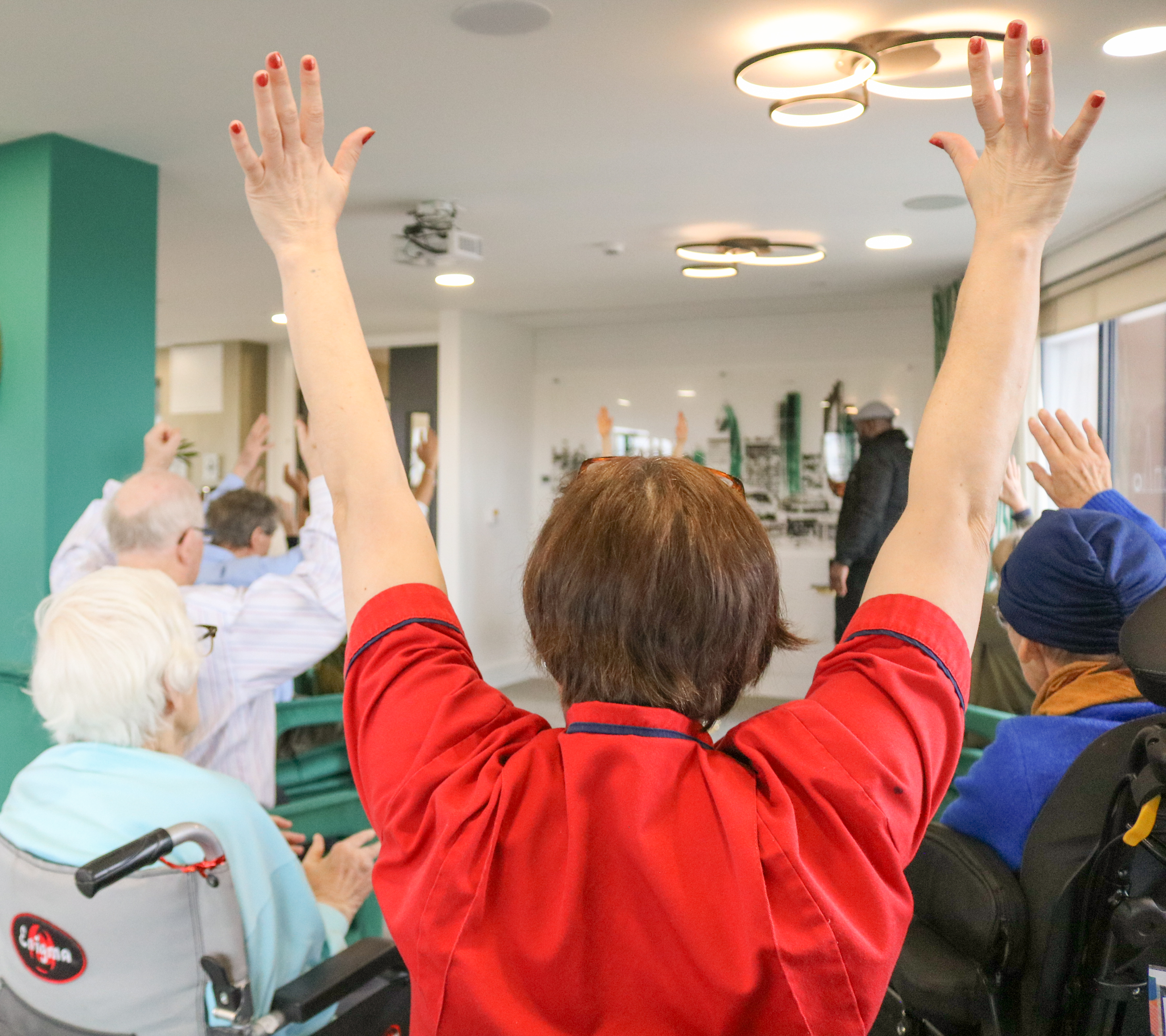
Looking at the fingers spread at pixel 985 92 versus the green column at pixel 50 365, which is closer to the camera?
the fingers spread at pixel 985 92

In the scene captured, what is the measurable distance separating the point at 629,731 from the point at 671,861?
0.09 metres

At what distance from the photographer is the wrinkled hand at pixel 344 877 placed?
78.5 inches

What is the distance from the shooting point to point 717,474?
784 mm

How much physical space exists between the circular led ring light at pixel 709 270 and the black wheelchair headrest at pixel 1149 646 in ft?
16.0

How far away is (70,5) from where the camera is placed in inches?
97.5

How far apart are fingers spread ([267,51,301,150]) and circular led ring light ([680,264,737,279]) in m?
4.82

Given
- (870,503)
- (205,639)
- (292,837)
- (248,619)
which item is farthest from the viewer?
(870,503)

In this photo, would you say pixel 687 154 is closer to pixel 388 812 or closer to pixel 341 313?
pixel 341 313

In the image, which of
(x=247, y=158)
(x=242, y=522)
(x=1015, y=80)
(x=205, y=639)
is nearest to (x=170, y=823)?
(x=205, y=639)

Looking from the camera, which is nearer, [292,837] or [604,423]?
[292,837]

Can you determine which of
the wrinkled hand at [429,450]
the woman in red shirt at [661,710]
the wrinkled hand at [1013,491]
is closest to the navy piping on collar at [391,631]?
the woman in red shirt at [661,710]

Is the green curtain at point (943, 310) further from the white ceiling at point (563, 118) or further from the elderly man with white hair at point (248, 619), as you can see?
the elderly man with white hair at point (248, 619)

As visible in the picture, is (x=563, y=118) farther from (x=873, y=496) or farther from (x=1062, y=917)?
(x=873, y=496)

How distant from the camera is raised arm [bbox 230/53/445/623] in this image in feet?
2.66
